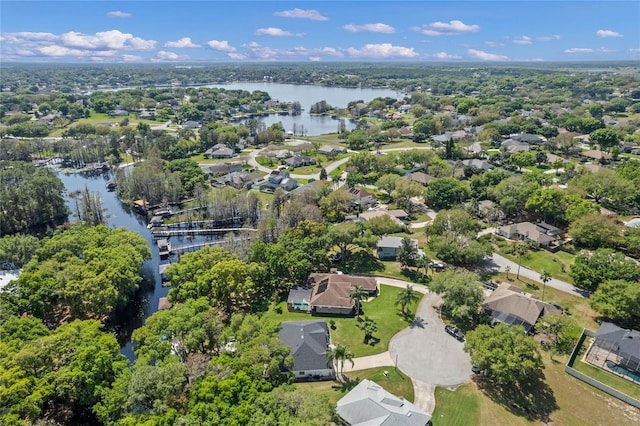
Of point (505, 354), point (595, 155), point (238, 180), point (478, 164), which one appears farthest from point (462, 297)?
point (595, 155)

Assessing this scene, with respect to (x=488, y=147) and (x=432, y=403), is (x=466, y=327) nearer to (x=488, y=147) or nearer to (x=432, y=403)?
(x=432, y=403)

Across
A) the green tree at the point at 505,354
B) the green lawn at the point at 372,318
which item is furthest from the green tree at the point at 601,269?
the green lawn at the point at 372,318

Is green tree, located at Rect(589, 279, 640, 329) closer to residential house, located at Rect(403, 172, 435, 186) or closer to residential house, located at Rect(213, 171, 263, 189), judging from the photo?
residential house, located at Rect(403, 172, 435, 186)

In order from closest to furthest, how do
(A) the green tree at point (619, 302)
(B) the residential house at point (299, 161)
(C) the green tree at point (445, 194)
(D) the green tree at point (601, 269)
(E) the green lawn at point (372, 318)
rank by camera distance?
(E) the green lawn at point (372, 318) < (A) the green tree at point (619, 302) < (D) the green tree at point (601, 269) < (C) the green tree at point (445, 194) < (B) the residential house at point (299, 161)

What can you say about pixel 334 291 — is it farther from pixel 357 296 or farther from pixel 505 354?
pixel 505 354

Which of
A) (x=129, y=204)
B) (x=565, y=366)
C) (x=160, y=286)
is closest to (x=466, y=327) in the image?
(x=565, y=366)

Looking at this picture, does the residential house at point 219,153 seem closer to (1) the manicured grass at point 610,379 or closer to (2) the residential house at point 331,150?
(2) the residential house at point 331,150
